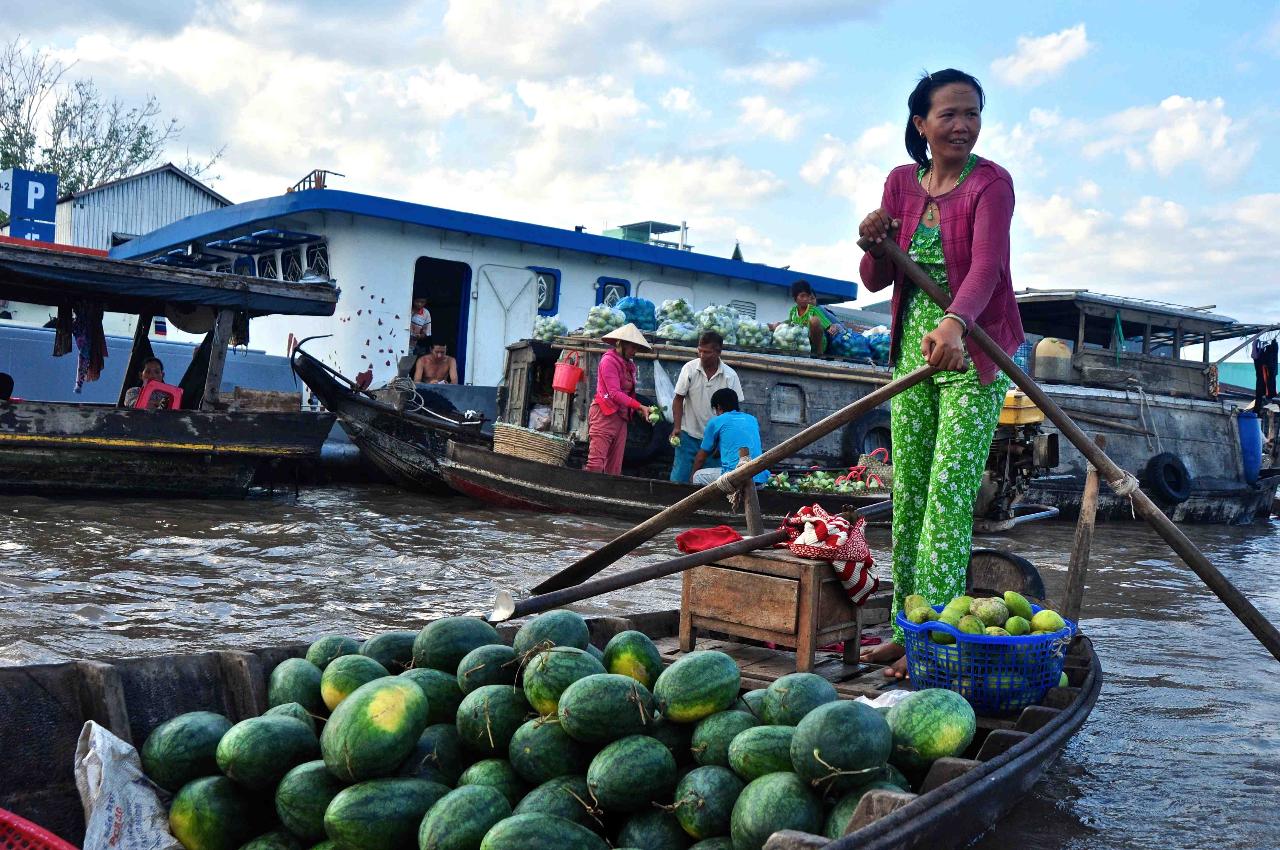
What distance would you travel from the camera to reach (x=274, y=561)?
729 cm

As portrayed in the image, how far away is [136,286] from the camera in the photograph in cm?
1001

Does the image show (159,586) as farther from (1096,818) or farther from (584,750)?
(1096,818)

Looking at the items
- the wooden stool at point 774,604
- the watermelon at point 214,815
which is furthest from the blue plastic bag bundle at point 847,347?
the watermelon at point 214,815

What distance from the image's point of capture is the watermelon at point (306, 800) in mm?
2152

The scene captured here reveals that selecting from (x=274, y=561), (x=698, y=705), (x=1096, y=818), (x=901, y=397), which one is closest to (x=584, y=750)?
(x=698, y=705)

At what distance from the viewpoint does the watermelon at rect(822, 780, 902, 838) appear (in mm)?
2049

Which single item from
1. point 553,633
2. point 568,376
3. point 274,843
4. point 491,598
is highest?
point 568,376

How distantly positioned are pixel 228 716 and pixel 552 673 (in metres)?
0.92

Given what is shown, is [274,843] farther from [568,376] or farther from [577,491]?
[568,376]

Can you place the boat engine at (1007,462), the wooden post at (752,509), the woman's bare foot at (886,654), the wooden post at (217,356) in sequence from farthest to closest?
1. the wooden post at (217,356)
2. the boat engine at (1007,462)
3. the wooden post at (752,509)
4. the woman's bare foot at (886,654)

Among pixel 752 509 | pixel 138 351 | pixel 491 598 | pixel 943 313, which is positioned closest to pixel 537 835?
pixel 752 509

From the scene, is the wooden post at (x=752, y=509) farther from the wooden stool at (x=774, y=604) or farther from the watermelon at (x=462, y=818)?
the watermelon at (x=462, y=818)

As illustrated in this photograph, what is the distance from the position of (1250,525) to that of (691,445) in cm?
953

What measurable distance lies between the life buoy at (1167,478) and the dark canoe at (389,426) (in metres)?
8.71
